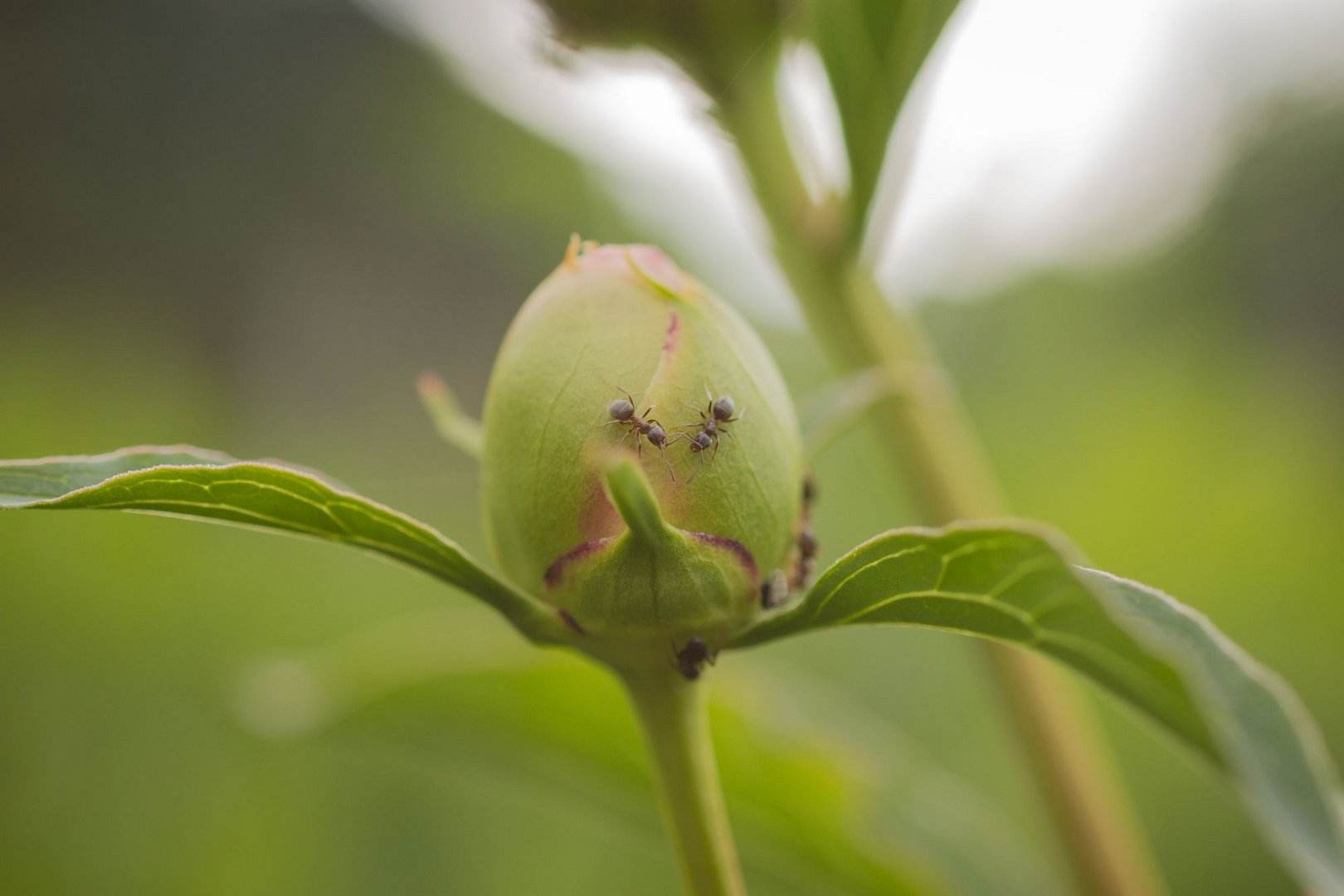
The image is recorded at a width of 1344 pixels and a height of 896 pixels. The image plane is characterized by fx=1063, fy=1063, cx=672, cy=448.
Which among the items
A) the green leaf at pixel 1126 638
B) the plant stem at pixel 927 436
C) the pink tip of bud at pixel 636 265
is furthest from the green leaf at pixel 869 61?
the green leaf at pixel 1126 638

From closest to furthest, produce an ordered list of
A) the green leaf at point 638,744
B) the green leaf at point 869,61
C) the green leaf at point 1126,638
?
the green leaf at point 1126,638 < the green leaf at point 869,61 < the green leaf at point 638,744

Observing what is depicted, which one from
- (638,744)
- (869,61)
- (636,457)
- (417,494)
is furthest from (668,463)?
(417,494)

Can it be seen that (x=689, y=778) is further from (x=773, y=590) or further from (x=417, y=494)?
(x=417, y=494)

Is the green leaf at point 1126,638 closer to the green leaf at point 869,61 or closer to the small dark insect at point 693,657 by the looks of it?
the small dark insect at point 693,657

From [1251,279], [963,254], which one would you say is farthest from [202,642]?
[1251,279]

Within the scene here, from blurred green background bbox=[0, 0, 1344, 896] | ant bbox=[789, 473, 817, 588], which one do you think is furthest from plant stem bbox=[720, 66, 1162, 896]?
ant bbox=[789, 473, 817, 588]

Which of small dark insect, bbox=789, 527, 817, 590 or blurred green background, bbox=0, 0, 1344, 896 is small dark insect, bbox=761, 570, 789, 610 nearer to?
small dark insect, bbox=789, 527, 817, 590

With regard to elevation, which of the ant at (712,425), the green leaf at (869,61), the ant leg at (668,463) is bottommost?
the ant leg at (668,463)
